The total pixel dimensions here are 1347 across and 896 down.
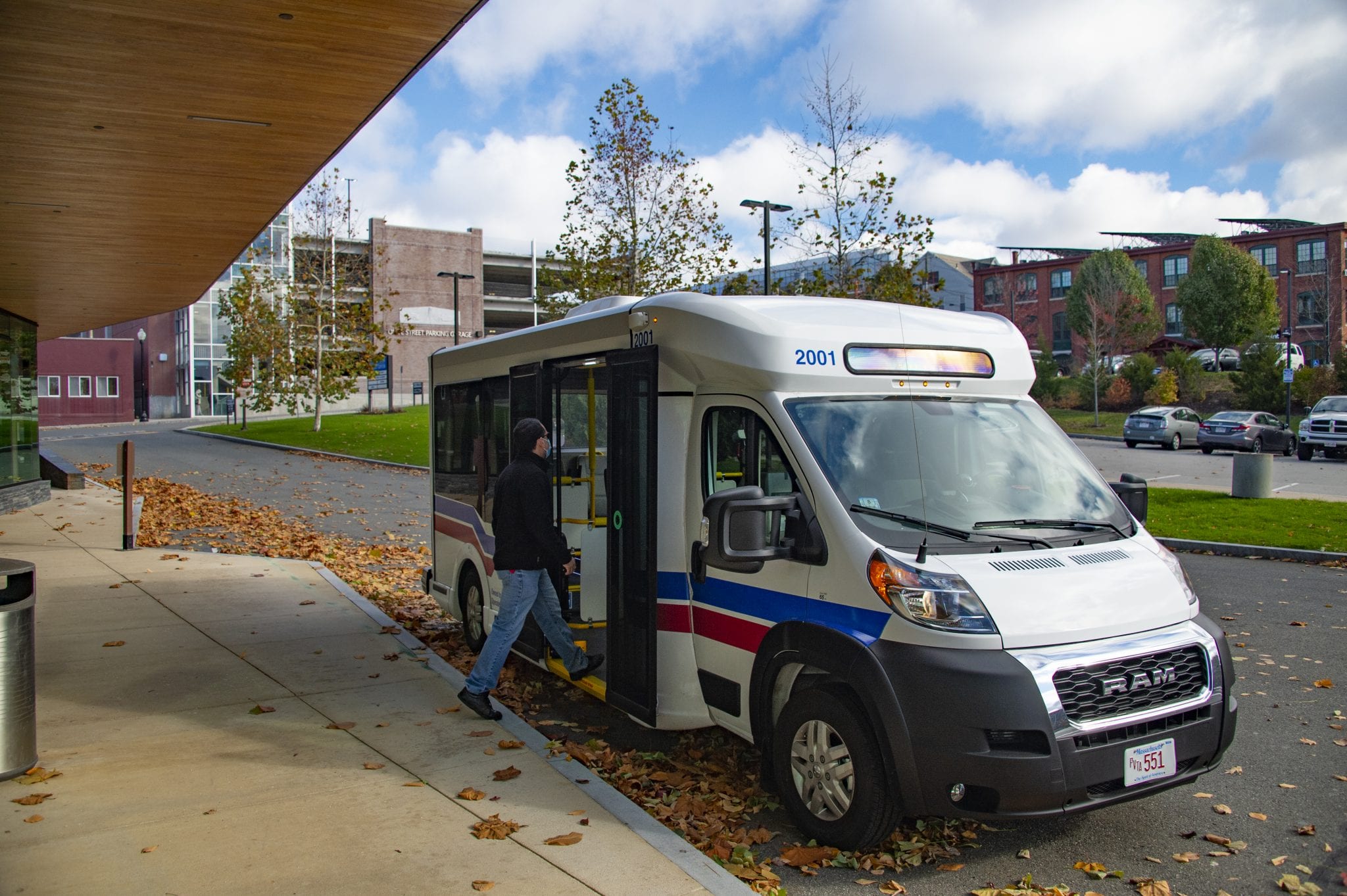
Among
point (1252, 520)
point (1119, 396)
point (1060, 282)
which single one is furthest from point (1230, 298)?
point (1252, 520)

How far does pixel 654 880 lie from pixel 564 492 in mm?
3670

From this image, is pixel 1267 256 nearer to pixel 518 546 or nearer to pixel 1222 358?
pixel 1222 358

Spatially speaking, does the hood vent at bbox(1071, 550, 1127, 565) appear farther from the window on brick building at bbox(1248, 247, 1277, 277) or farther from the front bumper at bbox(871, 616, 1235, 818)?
the window on brick building at bbox(1248, 247, 1277, 277)

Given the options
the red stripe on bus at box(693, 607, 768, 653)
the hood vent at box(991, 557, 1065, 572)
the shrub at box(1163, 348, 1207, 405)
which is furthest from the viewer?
the shrub at box(1163, 348, 1207, 405)

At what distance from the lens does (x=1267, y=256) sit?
70.1 meters

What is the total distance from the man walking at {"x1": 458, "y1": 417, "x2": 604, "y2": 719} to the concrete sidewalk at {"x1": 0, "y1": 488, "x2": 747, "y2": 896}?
1.15ft

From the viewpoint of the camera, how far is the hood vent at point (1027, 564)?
15.2 ft

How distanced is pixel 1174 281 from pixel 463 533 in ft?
253

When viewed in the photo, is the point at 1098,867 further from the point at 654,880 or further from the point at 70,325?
the point at 70,325

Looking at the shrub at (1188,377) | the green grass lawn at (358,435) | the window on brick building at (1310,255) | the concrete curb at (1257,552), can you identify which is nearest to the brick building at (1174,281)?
the window on brick building at (1310,255)

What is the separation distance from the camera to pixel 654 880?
14.1ft

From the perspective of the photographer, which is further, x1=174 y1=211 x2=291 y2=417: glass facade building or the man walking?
x1=174 y1=211 x2=291 y2=417: glass facade building

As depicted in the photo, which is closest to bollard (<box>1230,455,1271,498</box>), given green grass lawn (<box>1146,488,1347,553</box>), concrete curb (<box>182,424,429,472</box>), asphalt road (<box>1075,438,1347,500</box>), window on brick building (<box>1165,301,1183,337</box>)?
green grass lawn (<box>1146,488,1347,553</box>)

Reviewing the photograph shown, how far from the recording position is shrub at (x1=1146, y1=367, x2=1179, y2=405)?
1885 inches
